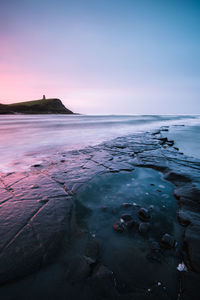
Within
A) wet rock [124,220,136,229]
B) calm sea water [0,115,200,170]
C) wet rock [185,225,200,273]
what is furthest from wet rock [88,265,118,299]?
calm sea water [0,115,200,170]

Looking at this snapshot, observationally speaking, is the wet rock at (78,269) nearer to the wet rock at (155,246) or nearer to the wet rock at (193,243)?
the wet rock at (155,246)

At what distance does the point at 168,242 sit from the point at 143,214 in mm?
493

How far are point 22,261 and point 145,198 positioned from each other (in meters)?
2.04

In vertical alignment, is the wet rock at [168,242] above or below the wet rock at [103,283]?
above

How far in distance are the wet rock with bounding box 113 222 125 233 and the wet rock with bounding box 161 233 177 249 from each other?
49 centimetres

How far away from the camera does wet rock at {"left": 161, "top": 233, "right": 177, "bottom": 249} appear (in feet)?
5.09

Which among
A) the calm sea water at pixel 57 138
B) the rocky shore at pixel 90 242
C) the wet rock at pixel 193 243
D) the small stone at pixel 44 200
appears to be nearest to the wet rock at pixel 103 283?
the rocky shore at pixel 90 242

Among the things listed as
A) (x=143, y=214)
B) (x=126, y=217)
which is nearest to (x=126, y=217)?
(x=126, y=217)

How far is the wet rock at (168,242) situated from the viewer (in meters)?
1.55

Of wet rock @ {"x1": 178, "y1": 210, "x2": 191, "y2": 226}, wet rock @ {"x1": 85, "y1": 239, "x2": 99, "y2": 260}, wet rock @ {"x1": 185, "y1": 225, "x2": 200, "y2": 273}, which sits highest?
wet rock @ {"x1": 185, "y1": 225, "x2": 200, "y2": 273}

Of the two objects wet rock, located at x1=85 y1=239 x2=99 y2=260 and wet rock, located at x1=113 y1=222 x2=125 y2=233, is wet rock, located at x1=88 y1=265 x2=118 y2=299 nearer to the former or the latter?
wet rock, located at x1=85 y1=239 x2=99 y2=260

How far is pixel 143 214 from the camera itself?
6.67 feet

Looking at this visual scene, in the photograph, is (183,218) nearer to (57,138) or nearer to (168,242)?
(168,242)

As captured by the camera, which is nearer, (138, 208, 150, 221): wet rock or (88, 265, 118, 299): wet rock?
(88, 265, 118, 299): wet rock
